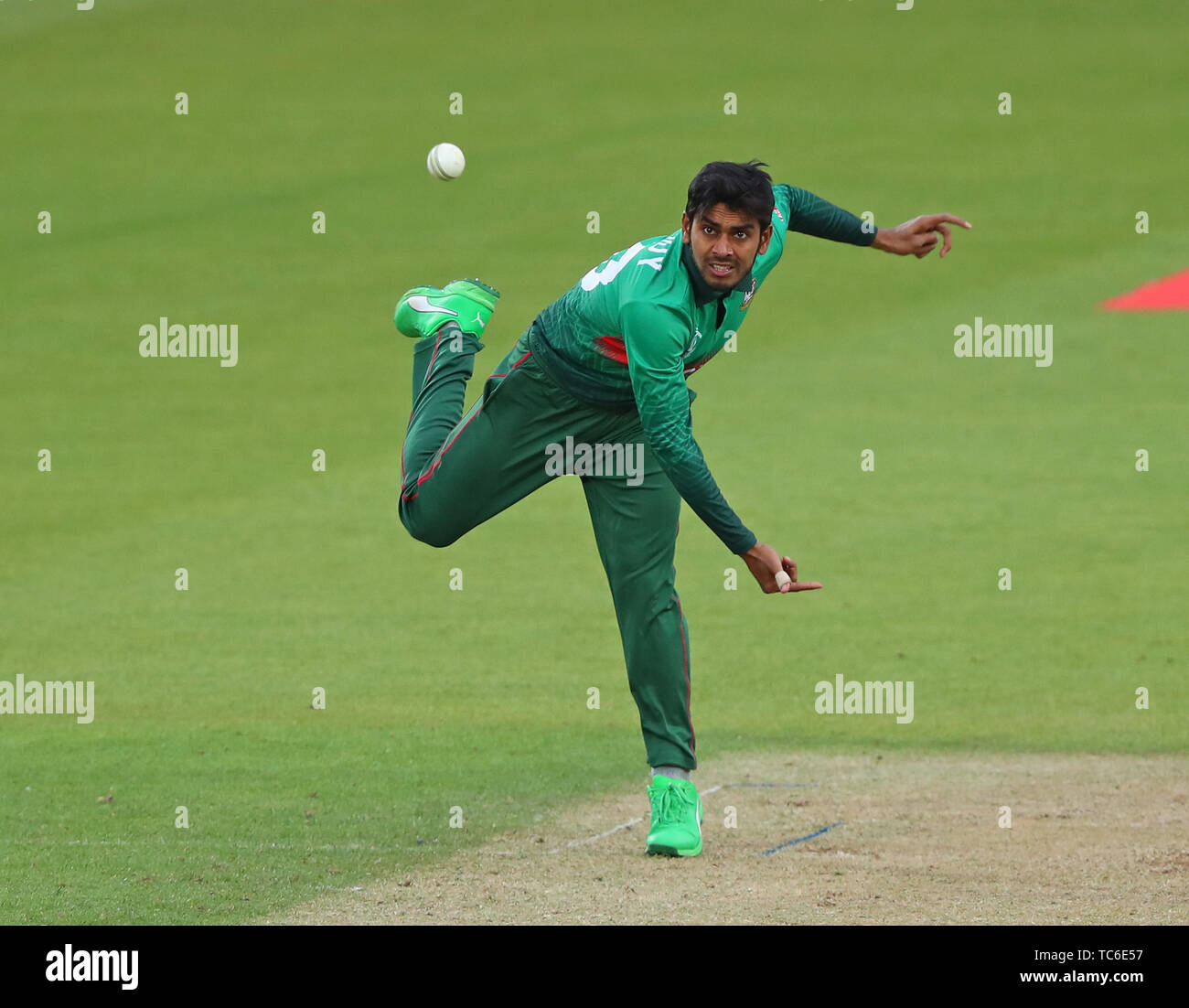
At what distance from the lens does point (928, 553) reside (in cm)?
1191

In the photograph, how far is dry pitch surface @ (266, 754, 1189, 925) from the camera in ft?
18.2

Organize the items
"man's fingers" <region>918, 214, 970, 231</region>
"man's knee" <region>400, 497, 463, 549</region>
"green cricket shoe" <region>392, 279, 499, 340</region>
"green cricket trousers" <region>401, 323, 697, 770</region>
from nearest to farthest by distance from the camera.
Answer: "green cricket trousers" <region>401, 323, 697, 770</region> < "man's knee" <region>400, 497, 463, 549</region> < "man's fingers" <region>918, 214, 970, 231</region> < "green cricket shoe" <region>392, 279, 499, 340</region>

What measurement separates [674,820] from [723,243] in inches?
80.7

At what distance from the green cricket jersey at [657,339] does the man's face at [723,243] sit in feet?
0.23

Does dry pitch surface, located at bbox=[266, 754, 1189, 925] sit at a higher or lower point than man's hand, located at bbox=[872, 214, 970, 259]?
lower

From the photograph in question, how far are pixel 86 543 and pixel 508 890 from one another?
7.36 metres

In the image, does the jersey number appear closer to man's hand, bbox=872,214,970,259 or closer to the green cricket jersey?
the green cricket jersey

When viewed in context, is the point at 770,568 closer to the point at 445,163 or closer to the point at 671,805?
the point at 671,805

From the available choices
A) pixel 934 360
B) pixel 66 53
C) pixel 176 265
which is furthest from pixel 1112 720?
pixel 66 53

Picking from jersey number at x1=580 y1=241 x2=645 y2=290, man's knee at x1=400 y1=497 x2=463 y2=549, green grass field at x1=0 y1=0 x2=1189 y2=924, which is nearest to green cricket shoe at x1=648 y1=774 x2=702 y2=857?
green grass field at x1=0 y1=0 x2=1189 y2=924

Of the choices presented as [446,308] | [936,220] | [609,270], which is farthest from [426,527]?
[936,220]

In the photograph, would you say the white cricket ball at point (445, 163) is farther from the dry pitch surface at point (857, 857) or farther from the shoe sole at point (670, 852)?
the shoe sole at point (670, 852)

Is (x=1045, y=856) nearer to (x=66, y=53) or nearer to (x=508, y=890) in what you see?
(x=508, y=890)

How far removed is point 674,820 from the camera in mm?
6348
